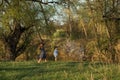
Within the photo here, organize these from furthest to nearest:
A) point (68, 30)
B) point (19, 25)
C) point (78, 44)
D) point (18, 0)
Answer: point (68, 30), point (78, 44), point (19, 25), point (18, 0)

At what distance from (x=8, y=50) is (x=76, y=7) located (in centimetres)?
1298

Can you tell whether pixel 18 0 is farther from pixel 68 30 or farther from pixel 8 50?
pixel 68 30

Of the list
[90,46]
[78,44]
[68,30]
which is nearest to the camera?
[90,46]

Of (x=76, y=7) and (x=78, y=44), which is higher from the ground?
(x=76, y=7)

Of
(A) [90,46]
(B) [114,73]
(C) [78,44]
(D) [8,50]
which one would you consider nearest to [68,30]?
(C) [78,44]

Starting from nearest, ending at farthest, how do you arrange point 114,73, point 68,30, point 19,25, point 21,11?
1. point 114,73
2. point 21,11
3. point 19,25
4. point 68,30

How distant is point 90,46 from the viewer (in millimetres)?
38562

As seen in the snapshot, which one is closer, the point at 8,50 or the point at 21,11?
the point at 21,11

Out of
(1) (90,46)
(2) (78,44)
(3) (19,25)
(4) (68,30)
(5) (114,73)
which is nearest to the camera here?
(5) (114,73)

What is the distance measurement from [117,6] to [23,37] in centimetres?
1645

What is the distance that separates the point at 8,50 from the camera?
45.7 metres

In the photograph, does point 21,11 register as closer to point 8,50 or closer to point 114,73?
point 8,50

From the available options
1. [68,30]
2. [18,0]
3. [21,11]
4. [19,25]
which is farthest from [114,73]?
[68,30]

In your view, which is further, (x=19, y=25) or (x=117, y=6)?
(x=19, y=25)
